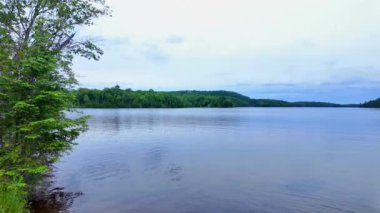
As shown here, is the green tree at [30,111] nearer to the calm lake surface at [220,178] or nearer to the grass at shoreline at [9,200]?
the grass at shoreline at [9,200]

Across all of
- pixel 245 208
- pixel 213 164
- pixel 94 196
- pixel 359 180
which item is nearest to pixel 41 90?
pixel 94 196

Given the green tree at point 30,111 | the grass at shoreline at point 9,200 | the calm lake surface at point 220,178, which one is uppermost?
the green tree at point 30,111

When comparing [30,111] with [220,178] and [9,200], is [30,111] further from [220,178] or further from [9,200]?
[220,178]

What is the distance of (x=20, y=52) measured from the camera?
1204cm

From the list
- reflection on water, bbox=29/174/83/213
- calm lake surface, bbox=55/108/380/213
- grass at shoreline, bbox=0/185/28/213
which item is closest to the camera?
grass at shoreline, bbox=0/185/28/213

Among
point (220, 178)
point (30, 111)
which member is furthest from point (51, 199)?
point (220, 178)

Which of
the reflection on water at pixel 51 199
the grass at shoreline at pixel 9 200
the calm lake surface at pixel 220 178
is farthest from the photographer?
the calm lake surface at pixel 220 178

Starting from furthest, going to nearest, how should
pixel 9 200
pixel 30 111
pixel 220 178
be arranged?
1. pixel 220 178
2. pixel 30 111
3. pixel 9 200

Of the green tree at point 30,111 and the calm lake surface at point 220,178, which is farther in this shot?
the calm lake surface at point 220,178

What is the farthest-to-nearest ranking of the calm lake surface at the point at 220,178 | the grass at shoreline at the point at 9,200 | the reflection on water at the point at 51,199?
Answer: the calm lake surface at the point at 220,178 < the reflection on water at the point at 51,199 < the grass at shoreline at the point at 9,200

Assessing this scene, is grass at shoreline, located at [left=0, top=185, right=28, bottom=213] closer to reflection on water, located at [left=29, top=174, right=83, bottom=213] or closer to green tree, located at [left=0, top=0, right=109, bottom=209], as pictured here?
green tree, located at [left=0, top=0, right=109, bottom=209]

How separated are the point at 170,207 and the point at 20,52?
8732 mm

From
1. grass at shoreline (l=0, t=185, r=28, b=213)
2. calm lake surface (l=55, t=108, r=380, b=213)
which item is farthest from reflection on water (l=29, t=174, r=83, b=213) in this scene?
grass at shoreline (l=0, t=185, r=28, b=213)

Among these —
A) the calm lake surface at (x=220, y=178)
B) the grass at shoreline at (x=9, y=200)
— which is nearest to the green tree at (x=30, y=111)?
the grass at shoreline at (x=9, y=200)
